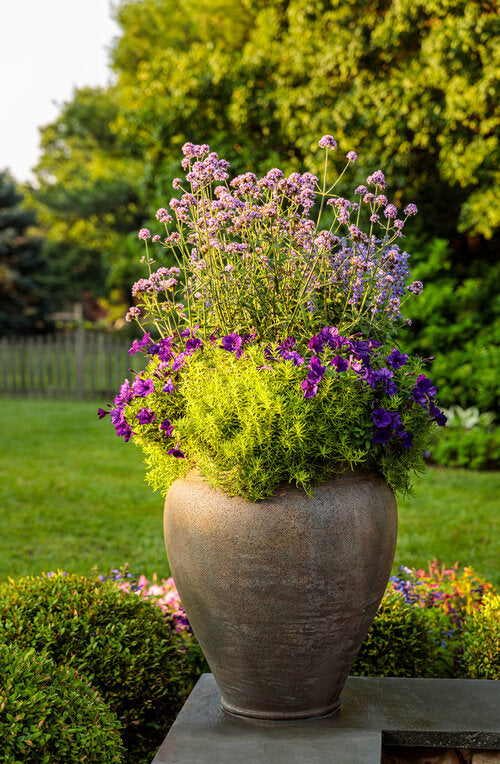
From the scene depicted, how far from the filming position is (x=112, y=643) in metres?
2.69

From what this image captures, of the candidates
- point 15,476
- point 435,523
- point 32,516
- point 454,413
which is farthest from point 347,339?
point 454,413

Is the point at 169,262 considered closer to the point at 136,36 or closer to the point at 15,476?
the point at 15,476

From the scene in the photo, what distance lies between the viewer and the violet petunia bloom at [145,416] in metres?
2.56

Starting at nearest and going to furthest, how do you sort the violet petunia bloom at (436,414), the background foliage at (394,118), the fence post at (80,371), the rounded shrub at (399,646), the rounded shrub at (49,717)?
1. the rounded shrub at (49,717)
2. the violet petunia bloom at (436,414)
3. the rounded shrub at (399,646)
4. the background foliage at (394,118)
5. the fence post at (80,371)

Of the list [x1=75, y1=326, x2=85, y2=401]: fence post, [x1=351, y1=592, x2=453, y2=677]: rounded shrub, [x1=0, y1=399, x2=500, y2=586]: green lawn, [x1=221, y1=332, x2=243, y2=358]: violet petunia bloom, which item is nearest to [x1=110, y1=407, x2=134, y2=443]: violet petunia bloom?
[x1=221, y1=332, x2=243, y2=358]: violet petunia bloom

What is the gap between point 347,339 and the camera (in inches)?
96.0

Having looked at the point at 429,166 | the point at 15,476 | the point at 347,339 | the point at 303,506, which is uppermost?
the point at 429,166

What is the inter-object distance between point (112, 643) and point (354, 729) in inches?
36.5

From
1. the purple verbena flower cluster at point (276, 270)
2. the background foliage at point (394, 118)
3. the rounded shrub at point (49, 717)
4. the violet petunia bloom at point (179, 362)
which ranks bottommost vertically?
the rounded shrub at point (49, 717)

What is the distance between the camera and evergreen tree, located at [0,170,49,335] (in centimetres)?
2261

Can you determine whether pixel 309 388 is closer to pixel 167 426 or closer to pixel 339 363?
pixel 339 363

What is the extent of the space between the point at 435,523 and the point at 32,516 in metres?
3.49

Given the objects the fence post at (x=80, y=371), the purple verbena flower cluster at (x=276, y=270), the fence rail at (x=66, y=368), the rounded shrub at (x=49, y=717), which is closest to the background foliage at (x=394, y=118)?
the fence rail at (x=66, y=368)

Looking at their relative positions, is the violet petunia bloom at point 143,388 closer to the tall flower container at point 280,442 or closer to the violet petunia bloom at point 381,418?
the tall flower container at point 280,442
